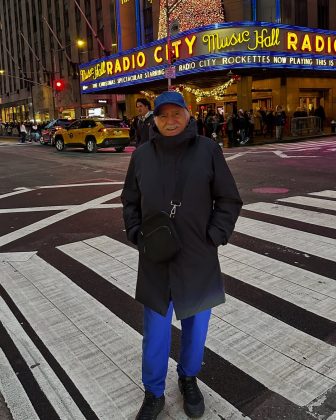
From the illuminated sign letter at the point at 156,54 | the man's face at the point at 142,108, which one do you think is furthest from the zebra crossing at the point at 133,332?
the illuminated sign letter at the point at 156,54

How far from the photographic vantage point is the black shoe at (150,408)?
2791 millimetres

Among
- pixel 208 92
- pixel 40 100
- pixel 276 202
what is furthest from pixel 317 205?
pixel 40 100

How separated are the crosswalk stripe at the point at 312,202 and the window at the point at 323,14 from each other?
2934 cm

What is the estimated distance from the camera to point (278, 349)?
365 cm

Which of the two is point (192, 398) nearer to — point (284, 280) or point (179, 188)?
point (179, 188)

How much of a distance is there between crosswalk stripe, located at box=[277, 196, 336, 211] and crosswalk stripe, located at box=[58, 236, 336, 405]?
4681mm

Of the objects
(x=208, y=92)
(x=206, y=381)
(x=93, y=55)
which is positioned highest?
(x=93, y=55)

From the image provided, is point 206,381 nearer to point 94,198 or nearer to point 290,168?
point 94,198

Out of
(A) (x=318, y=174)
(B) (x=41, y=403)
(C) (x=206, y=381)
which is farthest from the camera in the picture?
(A) (x=318, y=174)

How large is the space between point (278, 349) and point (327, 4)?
121 feet

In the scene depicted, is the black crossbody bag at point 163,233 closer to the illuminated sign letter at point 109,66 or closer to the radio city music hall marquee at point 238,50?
the radio city music hall marquee at point 238,50

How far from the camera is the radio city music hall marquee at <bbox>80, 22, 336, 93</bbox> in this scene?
2441 centimetres

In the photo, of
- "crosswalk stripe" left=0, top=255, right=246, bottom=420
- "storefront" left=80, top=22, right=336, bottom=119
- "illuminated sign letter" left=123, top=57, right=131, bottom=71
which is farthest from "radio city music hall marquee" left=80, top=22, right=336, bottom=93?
"crosswalk stripe" left=0, top=255, right=246, bottom=420

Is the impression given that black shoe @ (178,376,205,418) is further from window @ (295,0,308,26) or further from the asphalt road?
window @ (295,0,308,26)
